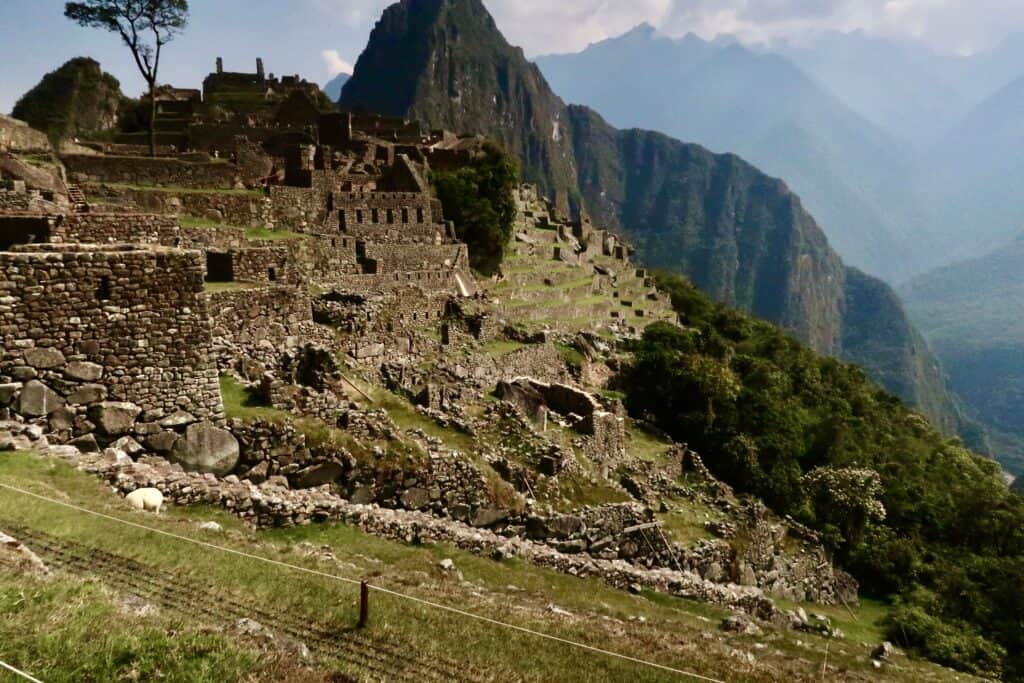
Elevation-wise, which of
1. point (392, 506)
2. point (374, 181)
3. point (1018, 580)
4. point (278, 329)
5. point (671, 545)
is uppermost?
point (374, 181)

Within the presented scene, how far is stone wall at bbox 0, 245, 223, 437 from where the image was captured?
28.8 ft

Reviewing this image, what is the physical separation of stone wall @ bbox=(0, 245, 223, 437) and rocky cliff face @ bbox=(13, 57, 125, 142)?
40.1 metres

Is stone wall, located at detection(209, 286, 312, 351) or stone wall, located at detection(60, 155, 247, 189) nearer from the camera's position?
stone wall, located at detection(209, 286, 312, 351)

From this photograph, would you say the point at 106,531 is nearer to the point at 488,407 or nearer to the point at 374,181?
the point at 488,407

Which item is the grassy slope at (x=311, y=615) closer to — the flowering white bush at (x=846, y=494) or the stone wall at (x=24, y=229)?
the stone wall at (x=24, y=229)

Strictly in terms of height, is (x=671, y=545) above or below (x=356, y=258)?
A: below

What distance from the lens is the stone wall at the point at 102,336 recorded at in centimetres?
877

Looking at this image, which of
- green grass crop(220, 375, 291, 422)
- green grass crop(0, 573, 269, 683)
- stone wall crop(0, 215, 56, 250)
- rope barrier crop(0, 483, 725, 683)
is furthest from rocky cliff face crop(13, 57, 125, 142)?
green grass crop(0, 573, 269, 683)

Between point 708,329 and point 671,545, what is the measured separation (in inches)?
1514

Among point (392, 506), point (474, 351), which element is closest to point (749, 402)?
point (474, 351)

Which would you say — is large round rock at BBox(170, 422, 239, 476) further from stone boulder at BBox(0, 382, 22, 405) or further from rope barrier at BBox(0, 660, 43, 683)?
rope barrier at BBox(0, 660, 43, 683)

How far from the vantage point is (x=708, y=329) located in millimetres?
51969

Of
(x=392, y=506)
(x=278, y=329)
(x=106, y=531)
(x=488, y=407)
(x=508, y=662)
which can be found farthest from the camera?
(x=488, y=407)

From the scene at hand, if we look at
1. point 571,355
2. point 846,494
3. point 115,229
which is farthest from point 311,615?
point 846,494
